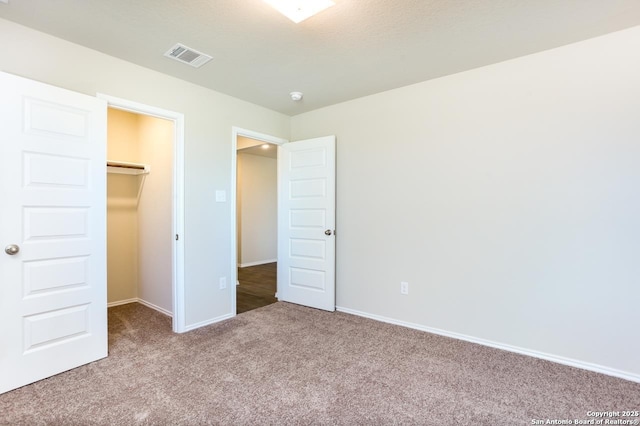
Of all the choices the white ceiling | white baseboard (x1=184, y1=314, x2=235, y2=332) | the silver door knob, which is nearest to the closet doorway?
white baseboard (x1=184, y1=314, x2=235, y2=332)

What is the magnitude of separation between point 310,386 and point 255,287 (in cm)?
298

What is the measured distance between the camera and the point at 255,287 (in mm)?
4949

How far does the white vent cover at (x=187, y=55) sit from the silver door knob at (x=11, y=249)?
178cm

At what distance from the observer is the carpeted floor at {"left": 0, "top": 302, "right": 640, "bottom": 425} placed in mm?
1834

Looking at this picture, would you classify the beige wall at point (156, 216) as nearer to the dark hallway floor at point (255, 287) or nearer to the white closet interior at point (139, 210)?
the white closet interior at point (139, 210)

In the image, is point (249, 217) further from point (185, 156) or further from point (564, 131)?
point (564, 131)

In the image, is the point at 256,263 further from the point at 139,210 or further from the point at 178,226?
the point at 178,226

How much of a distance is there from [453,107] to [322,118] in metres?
1.59

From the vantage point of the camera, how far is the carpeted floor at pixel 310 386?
1834 millimetres

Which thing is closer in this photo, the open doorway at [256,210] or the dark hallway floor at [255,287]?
the dark hallway floor at [255,287]

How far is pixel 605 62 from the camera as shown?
230 centimetres

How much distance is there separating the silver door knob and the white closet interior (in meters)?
1.51

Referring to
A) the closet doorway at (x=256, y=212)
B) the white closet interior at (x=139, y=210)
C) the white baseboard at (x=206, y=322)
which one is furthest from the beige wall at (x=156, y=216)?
the closet doorway at (x=256, y=212)

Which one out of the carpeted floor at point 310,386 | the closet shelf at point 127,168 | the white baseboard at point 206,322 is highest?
the closet shelf at point 127,168
